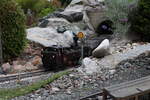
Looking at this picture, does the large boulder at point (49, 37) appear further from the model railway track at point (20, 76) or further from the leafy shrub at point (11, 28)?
the model railway track at point (20, 76)

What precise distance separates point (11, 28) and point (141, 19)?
17.3ft

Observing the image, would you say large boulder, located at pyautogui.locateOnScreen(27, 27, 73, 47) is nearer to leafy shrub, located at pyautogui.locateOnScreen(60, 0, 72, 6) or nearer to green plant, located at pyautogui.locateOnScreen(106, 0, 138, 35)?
green plant, located at pyautogui.locateOnScreen(106, 0, 138, 35)

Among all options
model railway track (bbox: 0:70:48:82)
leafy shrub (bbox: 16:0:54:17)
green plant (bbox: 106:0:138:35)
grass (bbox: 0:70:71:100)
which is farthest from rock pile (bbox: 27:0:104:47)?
grass (bbox: 0:70:71:100)

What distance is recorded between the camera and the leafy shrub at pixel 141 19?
41.8 feet

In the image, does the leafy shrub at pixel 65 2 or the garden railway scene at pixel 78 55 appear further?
the leafy shrub at pixel 65 2

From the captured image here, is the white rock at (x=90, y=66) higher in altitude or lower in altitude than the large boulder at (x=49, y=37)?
lower

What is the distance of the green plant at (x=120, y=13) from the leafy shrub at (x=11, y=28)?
3.84 meters

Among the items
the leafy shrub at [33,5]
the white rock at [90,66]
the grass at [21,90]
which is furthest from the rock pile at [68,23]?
the grass at [21,90]

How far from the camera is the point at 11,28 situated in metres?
11.9

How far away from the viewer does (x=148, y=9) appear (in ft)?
41.5

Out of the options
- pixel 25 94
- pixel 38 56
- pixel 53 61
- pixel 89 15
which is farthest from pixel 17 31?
pixel 89 15

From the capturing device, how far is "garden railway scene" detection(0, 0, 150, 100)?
801cm

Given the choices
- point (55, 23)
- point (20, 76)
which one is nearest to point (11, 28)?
point (20, 76)

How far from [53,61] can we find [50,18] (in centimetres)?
663
